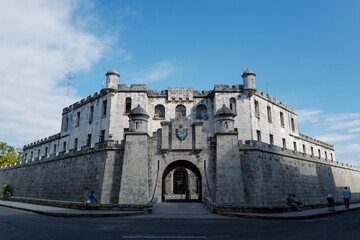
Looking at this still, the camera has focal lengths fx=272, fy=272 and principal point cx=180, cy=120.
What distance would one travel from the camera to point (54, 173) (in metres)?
27.2

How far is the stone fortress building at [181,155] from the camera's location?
65.6 feet

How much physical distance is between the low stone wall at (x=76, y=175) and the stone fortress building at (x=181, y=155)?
3.2 inches

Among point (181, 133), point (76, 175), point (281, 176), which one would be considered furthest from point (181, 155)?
point (76, 175)

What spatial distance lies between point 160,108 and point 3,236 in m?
24.2

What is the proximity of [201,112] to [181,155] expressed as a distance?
11978 millimetres

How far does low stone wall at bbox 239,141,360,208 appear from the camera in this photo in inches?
801

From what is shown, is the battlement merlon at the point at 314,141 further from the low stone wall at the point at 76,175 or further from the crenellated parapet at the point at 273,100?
the low stone wall at the point at 76,175

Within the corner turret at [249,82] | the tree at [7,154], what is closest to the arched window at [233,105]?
the corner turret at [249,82]

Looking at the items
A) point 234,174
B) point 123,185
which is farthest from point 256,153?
point 123,185

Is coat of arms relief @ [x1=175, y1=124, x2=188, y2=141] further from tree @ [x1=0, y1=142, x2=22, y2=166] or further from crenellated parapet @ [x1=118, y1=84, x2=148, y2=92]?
→ tree @ [x1=0, y1=142, x2=22, y2=166]

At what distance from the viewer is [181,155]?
20.5m

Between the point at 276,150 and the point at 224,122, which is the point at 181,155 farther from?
the point at 276,150

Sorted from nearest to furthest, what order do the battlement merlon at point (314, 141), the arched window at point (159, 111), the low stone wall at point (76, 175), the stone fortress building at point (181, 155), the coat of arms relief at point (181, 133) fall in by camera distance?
the stone fortress building at point (181, 155)
the coat of arms relief at point (181, 133)
the low stone wall at point (76, 175)
the arched window at point (159, 111)
the battlement merlon at point (314, 141)

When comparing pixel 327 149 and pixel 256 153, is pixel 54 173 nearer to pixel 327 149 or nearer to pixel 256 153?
pixel 256 153
